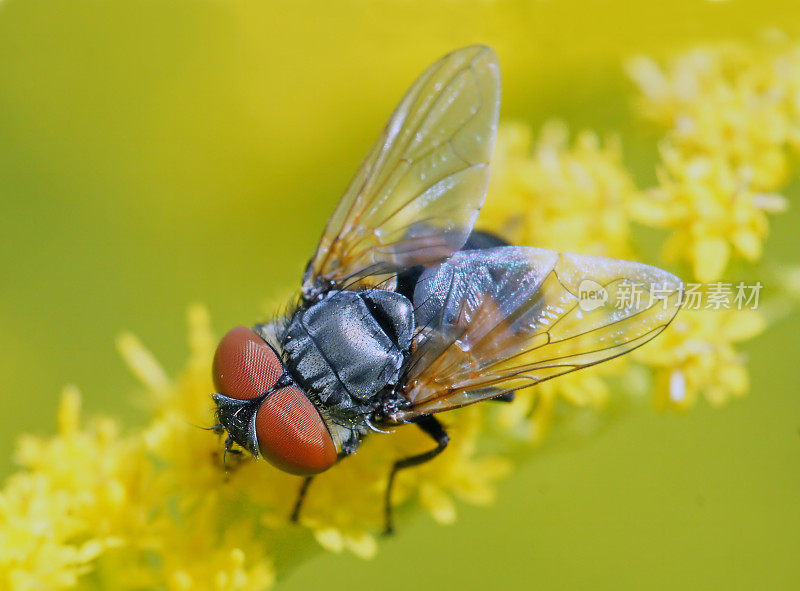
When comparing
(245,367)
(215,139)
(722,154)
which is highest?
(215,139)

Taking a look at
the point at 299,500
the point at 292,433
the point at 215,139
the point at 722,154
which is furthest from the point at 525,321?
the point at 215,139

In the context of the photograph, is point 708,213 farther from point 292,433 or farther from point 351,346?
point 292,433

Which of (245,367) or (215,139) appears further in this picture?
(215,139)

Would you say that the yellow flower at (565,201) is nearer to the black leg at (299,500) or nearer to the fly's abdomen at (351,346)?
the fly's abdomen at (351,346)

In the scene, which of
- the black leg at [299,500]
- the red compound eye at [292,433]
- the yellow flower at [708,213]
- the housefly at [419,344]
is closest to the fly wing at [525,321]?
the housefly at [419,344]

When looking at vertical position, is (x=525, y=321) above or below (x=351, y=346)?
below

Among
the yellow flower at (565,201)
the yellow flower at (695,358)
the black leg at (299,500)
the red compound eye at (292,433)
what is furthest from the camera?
the yellow flower at (565,201)

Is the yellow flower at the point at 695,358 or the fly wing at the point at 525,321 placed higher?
the fly wing at the point at 525,321

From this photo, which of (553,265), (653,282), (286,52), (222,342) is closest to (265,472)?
(222,342)
